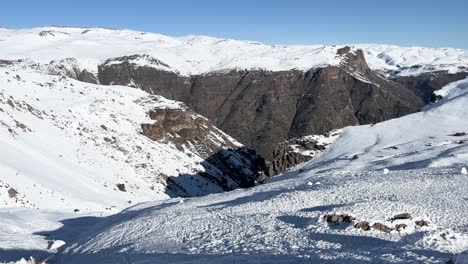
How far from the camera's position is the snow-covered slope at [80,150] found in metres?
52.5

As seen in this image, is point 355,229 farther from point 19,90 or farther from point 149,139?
point 149,139

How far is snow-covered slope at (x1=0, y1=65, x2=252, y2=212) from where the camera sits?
52.5 m

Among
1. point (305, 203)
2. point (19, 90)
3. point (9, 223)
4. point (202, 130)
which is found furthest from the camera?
point (202, 130)

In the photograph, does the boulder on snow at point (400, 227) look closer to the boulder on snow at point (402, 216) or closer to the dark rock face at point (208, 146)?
the boulder on snow at point (402, 216)

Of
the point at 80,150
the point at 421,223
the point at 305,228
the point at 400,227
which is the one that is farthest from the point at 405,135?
the point at 400,227

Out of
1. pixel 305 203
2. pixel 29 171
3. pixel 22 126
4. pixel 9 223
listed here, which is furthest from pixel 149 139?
pixel 305 203

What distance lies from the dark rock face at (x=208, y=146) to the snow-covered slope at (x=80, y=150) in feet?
6.00

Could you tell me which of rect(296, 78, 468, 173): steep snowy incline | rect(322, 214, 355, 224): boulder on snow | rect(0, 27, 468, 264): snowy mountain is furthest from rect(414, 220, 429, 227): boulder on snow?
rect(296, 78, 468, 173): steep snowy incline

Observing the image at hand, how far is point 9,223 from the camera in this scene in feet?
103

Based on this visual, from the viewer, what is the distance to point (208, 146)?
130 metres

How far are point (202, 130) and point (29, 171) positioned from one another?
84.6 meters

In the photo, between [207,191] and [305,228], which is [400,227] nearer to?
[305,228]

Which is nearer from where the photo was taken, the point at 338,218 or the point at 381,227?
the point at 381,227

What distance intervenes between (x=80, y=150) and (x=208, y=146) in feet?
180
